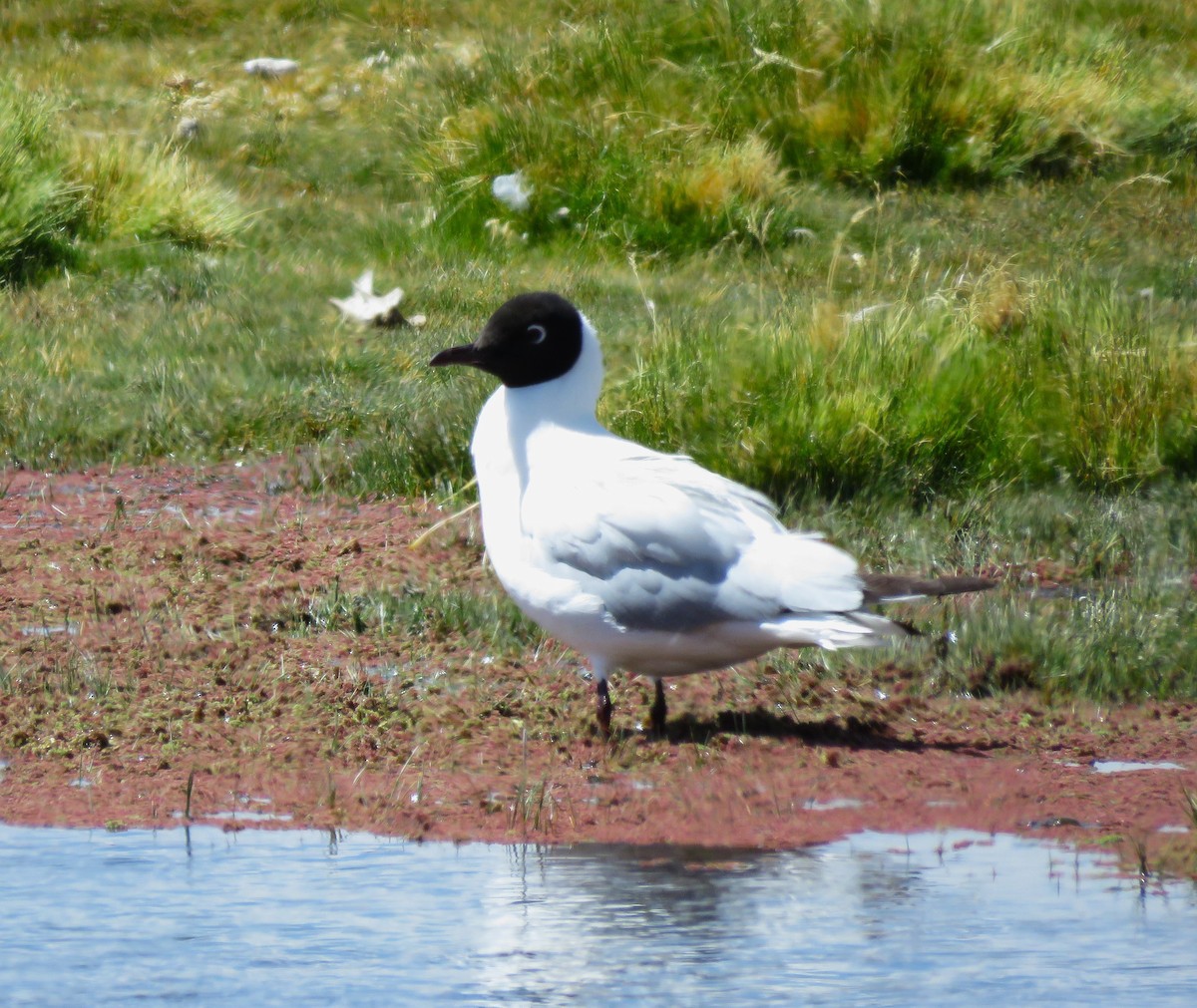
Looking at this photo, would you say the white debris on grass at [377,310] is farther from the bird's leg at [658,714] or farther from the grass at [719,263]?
the bird's leg at [658,714]

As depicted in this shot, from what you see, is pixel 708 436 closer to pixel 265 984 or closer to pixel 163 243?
pixel 265 984

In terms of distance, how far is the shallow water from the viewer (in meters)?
3.30

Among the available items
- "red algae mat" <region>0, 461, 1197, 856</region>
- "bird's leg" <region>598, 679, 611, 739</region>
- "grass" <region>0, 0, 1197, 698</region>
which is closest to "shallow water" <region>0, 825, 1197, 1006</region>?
"red algae mat" <region>0, 461, 1197, 856</region>

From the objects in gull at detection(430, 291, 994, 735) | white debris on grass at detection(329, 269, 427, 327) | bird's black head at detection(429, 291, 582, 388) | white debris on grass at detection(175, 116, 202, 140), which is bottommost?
gull at detection(430, 291, 994, 735)

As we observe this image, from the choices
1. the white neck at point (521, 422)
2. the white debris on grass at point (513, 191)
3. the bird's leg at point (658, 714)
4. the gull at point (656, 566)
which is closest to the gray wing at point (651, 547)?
the gull at point (656, 566)

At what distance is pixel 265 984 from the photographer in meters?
3.33

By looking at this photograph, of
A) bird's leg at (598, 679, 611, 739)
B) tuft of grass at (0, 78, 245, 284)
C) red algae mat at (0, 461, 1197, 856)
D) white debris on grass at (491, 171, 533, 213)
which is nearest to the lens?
red algae mat at (0, 461, 1197, 856)

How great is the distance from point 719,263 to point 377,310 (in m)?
1.93

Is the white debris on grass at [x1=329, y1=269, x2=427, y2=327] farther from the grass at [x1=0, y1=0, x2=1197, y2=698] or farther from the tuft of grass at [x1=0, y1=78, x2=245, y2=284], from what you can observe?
the tuft of grass at [x1=0, y1=78, x2=245, y2=284]

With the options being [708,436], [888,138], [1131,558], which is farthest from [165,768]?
[888,138]

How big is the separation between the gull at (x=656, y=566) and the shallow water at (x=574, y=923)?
2.36ft

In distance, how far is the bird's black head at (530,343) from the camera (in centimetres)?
523

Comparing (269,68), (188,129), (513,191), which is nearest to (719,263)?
(513,191)

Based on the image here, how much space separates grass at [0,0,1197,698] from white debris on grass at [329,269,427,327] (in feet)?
0.62
